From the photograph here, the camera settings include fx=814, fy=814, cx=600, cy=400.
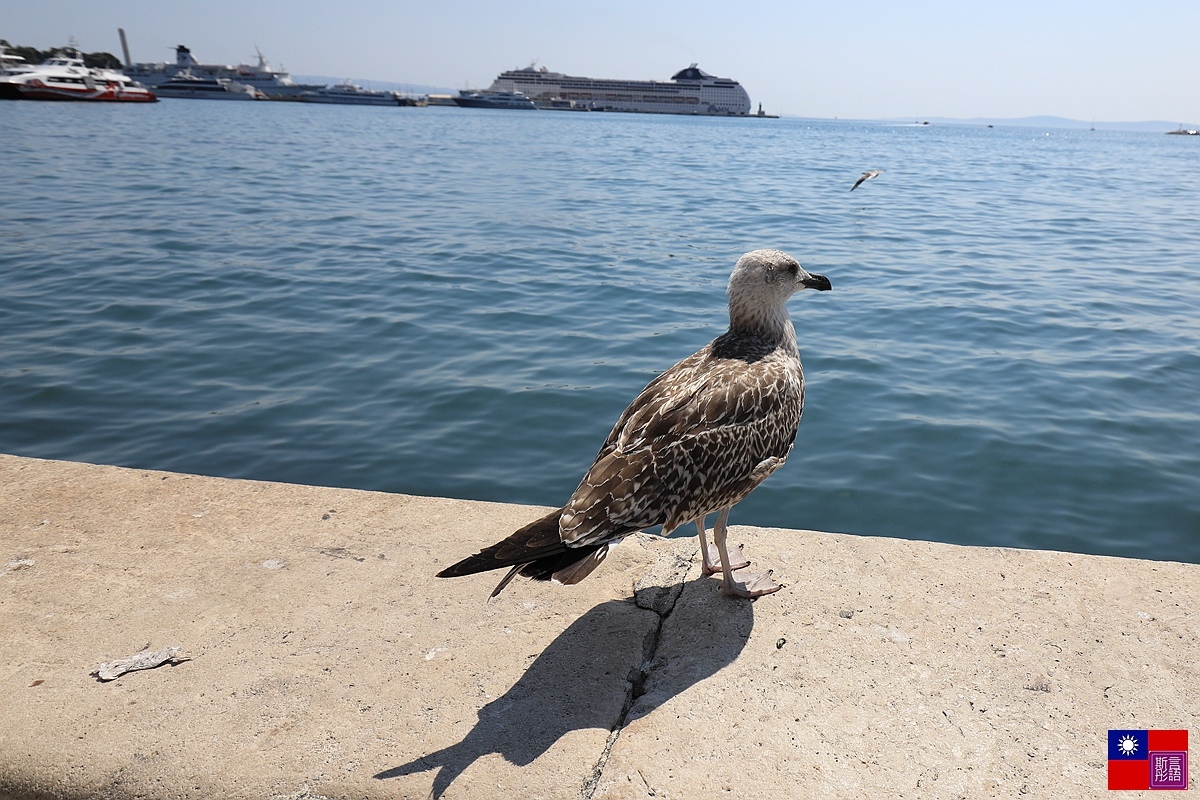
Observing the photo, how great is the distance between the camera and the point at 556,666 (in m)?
3.25

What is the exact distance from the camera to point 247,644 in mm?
3328

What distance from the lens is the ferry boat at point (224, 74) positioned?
12312cm

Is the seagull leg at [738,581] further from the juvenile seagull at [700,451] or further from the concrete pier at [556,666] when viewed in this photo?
the concrete pier at [556,666]

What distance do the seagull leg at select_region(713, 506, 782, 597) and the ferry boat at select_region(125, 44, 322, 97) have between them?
140 metres

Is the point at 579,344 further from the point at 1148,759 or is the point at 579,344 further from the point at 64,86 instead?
the point at 64,86

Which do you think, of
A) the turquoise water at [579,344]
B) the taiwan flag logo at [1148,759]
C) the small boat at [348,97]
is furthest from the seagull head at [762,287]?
the small boat at [348,97]

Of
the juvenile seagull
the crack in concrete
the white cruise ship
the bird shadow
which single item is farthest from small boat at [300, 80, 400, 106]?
the bird shadow

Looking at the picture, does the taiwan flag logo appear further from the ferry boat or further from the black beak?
the ferry boat

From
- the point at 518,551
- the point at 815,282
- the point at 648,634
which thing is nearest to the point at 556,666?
the point at 648,634

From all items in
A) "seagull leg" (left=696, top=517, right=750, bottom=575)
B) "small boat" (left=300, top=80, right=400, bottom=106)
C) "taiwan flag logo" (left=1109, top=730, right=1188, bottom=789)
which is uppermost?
"small boat" (left=300, top=80, right=400, bottom=106)

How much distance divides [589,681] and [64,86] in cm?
9027

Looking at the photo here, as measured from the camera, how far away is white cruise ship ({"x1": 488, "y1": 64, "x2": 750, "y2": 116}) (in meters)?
156

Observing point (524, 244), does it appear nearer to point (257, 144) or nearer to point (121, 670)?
point (121, 670)

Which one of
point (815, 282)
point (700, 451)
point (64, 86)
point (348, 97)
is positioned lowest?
point (700, 451)
